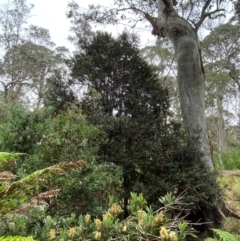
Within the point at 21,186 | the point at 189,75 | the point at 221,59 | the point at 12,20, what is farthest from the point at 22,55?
the point at 21,186

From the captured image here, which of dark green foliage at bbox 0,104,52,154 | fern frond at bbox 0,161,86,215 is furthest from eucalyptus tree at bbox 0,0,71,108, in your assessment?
fern frond at bbox 0,161,86,215

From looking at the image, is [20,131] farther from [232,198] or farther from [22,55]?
[22,55]

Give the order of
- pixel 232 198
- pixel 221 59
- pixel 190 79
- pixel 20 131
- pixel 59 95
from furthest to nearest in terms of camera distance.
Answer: pixel 221 59
pixel 232 198
pixel 190 79
pixel 59 95
pixel 20 131

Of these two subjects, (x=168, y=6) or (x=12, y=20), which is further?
(x=12, y=20)

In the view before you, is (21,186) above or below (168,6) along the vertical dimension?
below

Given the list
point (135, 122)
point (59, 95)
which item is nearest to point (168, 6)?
point (135, 122)

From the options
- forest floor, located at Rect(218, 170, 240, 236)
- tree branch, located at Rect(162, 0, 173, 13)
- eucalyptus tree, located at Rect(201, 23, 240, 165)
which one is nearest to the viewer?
forest floor, located at Rect(218, 170, 240, 236)

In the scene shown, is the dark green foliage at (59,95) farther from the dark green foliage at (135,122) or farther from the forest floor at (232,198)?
the forest floor at (232,198)

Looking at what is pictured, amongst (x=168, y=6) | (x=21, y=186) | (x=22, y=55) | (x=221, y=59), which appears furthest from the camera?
(x=22, y=55)

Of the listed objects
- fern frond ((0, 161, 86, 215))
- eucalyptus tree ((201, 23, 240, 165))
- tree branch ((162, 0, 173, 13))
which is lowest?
fern frond ((0, 161, 86, 215))

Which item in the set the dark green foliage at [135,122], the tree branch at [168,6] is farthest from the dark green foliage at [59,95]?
the tree branch at [168,6]

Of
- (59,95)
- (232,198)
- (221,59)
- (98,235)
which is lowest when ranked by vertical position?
(98,235)

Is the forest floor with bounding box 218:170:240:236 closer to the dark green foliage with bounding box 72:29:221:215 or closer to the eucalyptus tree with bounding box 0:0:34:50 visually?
the dark green foliage with bounding box 72:29:221:215

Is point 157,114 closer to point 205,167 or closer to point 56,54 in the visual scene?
point 205,167
